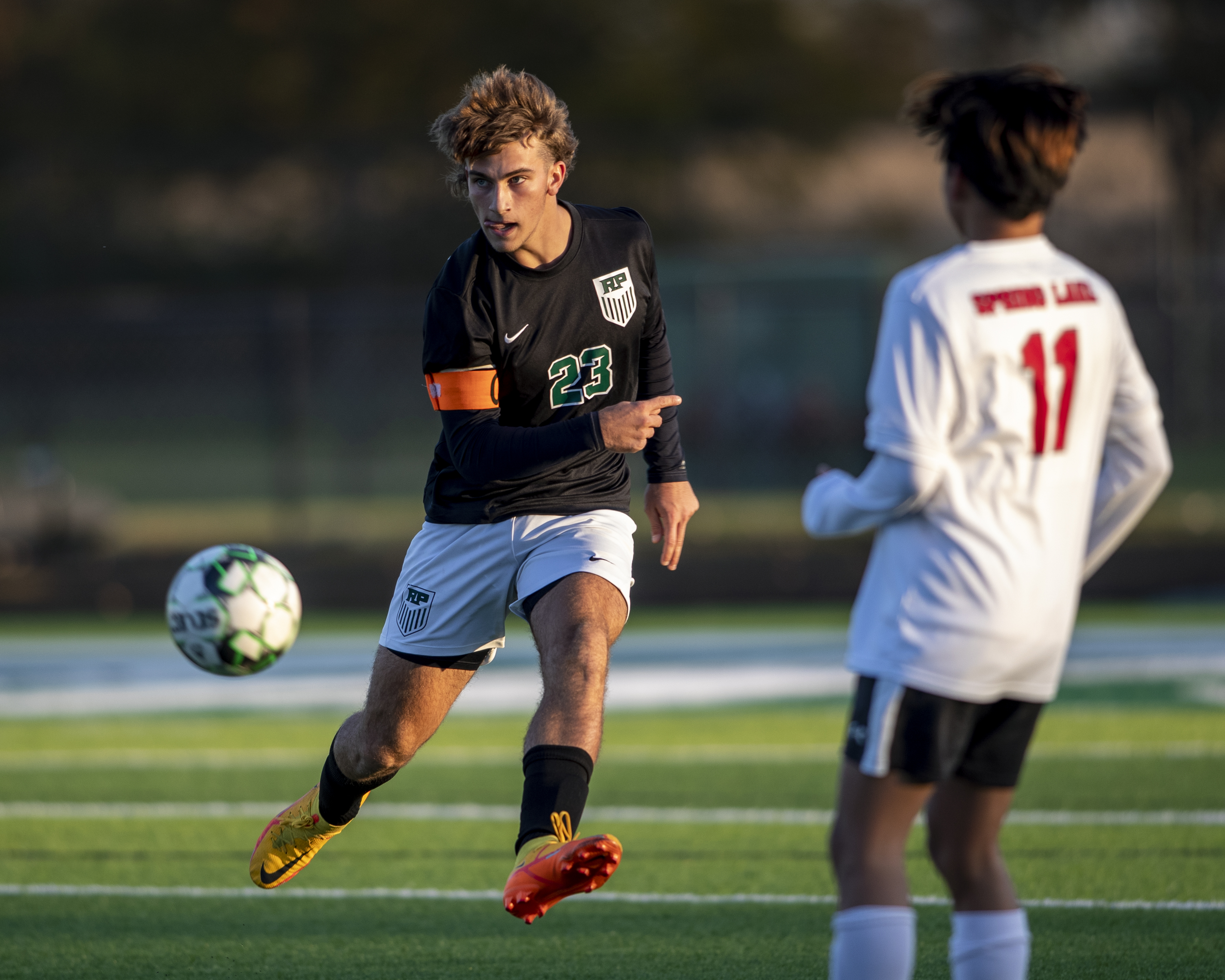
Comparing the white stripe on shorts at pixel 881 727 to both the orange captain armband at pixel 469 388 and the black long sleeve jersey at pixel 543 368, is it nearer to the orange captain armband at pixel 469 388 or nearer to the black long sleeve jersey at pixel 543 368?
the black long sleeve jersey at pixel 543 368

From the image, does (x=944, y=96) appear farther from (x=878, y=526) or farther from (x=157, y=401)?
(x=157, y=401)

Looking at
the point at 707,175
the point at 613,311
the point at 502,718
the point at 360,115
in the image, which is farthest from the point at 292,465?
the point at 360,115

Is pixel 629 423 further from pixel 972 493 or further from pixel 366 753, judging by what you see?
pixel 366 753

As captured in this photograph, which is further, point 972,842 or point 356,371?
point 356,371

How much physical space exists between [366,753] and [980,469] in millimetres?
2347

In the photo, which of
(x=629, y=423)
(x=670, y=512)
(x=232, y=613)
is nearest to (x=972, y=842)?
(x=629, y=423)

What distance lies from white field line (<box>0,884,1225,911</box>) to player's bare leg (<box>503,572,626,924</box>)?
1.50 meters

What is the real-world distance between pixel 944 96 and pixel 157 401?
18.0m

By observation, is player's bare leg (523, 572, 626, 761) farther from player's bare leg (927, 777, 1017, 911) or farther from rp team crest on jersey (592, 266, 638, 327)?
player's bare leg (927, 777, 1017, 911)

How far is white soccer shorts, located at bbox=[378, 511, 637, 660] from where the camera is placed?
465cm

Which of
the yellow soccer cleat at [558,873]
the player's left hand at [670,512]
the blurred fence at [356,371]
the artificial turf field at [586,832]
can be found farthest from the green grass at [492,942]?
the blurred fence at [356,371]

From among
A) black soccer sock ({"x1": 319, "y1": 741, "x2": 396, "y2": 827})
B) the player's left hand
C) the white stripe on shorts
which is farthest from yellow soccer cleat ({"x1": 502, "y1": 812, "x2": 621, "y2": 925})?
the player's left hand

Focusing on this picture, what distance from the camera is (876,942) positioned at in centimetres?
322

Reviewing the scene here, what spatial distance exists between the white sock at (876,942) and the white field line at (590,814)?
3.45m
